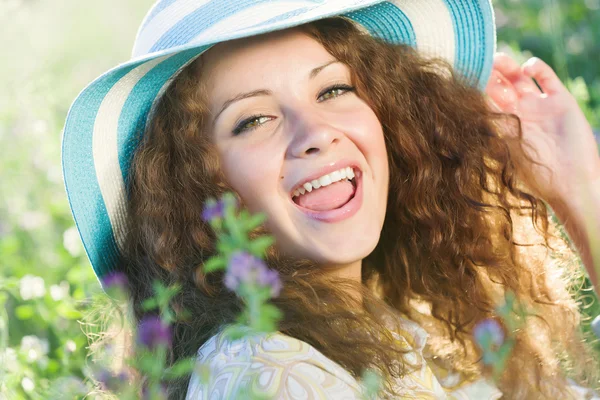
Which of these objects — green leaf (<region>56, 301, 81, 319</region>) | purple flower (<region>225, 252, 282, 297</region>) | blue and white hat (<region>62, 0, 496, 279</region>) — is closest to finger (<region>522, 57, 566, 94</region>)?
blue and white hat (<region>62, 0, 496, 279</region>)

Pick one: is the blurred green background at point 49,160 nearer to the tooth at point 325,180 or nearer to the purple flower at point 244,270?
the purple flower at point 244,270

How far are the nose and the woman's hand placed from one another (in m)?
0.85

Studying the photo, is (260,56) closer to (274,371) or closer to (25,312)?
(274,371)

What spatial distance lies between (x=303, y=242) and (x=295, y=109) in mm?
338

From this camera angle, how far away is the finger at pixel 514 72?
2.79m

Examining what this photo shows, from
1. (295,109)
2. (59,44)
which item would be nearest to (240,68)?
(295,109)

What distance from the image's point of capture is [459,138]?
2.59m

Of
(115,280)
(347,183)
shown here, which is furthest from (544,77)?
(115,280)

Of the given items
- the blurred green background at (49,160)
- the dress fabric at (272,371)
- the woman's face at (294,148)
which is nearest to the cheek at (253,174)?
the woman's face at (294,148)

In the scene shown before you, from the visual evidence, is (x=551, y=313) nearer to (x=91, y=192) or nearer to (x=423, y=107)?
(x=423, y=107)

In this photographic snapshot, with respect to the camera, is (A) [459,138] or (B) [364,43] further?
(A) [459,138]

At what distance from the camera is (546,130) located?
108 inches

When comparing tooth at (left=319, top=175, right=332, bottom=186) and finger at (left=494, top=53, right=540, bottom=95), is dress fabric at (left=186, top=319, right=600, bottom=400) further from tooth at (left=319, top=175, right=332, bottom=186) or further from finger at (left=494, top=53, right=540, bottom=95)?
finger at (left=494, top=53, right=540, bottom=95)

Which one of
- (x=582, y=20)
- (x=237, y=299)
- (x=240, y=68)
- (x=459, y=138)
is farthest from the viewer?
(x=582, y=20)
